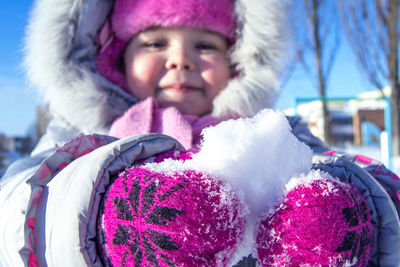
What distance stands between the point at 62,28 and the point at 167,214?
2.80 ft

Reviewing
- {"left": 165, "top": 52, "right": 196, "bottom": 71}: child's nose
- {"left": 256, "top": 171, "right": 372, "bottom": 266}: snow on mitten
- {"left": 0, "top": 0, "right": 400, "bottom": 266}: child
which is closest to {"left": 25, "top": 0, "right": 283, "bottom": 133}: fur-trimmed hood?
{"left": 0, "top": 0, "right": 400, "bottom": 266}: child

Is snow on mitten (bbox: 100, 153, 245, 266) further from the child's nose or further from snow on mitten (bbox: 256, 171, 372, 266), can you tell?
the child's nose

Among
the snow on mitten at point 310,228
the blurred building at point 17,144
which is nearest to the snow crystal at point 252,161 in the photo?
the snow on mitten at point 310,228

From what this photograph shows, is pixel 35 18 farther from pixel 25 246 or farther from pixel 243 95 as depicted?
pixel 25 246

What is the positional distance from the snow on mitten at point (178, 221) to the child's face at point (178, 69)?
608 millimetres

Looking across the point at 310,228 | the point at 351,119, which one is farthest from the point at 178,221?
the point at 351,119

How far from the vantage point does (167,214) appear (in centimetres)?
31

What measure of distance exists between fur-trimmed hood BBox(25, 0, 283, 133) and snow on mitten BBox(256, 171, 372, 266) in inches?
22.8

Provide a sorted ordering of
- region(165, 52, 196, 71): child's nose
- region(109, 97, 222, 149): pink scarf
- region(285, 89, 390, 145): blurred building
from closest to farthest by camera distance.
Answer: region(109, 97, 222, 149): pink scarf < region(165, 52, 196, 71): child's nose < region(285, 89, 390, 145): blurred building

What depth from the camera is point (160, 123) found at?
849 millimetres

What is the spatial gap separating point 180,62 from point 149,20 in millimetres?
164

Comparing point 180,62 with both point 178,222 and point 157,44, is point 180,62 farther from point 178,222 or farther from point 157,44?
point 178,222

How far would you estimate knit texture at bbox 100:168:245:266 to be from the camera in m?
0.31

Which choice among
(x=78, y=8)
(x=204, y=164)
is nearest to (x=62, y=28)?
(x=78, y=8)
